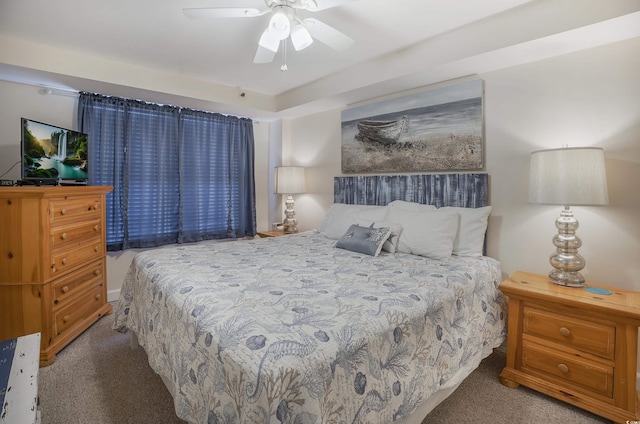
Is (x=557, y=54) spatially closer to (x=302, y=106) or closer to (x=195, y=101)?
(x=302, y=106)

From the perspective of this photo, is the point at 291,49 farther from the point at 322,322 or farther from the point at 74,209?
the point at 322,322

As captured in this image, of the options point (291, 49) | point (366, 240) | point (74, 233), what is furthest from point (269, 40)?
point (74, 233)

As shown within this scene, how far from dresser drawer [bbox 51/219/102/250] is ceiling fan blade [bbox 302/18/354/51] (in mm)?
2305

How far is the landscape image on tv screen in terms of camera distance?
231 cm

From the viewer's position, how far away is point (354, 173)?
3.53m

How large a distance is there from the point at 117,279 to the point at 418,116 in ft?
12.1

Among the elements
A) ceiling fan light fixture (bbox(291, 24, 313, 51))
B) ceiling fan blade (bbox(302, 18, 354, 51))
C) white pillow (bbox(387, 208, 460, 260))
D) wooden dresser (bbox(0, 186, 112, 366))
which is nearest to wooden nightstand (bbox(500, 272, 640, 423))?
white pillow (bbox(387, 208, 460, 260))

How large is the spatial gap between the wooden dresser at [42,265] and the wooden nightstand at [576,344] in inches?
123

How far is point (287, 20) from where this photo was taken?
5.76 ft

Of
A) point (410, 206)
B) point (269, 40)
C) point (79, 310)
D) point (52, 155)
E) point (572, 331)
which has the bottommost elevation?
point (79, 310)

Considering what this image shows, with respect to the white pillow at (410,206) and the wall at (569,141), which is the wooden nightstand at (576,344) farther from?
the white pillow at (410,206)

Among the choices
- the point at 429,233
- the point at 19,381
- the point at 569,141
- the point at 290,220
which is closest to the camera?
the point at 19,381

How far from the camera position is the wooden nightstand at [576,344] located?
5.26 feet

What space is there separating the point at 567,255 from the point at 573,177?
518mm
